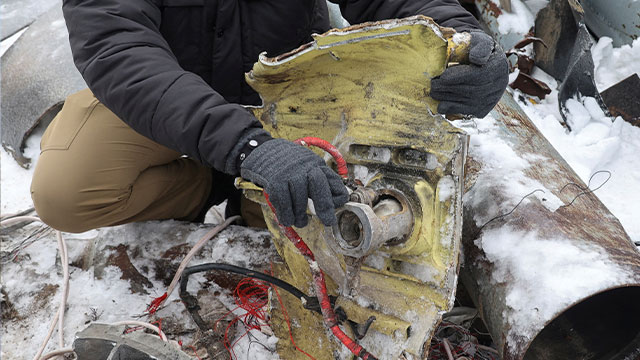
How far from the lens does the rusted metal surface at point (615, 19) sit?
8.58 feet

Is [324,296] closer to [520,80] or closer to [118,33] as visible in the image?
[118,33]

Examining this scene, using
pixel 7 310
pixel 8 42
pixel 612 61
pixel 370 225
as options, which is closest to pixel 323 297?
pixel 370 225

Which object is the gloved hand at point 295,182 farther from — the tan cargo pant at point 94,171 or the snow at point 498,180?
the tan cargo pant at point 94,171

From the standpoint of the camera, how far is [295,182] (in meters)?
1.12

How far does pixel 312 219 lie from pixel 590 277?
0.69 metres

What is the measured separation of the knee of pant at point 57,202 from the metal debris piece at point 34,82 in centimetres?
98

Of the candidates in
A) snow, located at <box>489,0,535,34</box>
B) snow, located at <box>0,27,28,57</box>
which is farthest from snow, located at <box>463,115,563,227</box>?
snow, located at <box>0,27,28,57</box>

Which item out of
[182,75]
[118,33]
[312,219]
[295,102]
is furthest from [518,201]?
[118,33]

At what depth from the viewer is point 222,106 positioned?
4.21 feet

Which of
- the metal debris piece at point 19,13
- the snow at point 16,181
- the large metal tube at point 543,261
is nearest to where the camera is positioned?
the large metal tube at point 543,261

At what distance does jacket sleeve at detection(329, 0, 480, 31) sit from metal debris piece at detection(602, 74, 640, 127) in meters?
1.29

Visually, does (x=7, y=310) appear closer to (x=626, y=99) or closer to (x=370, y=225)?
(x=370, y=225)

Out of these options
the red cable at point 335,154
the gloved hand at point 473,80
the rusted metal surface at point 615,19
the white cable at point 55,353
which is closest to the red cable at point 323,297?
the red cable at point 335,154

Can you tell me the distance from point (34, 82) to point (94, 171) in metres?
1.25
